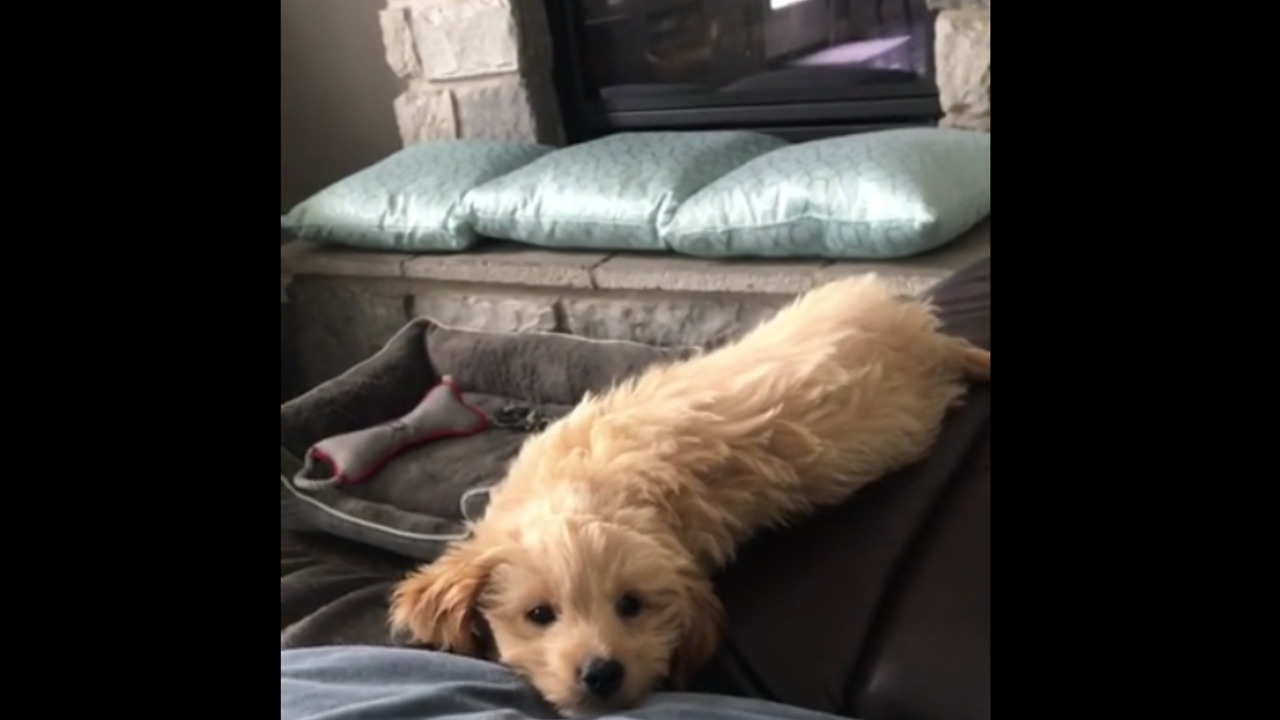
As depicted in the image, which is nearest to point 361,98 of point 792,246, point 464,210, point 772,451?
point 464,210

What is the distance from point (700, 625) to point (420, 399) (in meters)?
0.94

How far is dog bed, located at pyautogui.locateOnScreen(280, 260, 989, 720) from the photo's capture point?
0.81m

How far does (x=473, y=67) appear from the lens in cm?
252

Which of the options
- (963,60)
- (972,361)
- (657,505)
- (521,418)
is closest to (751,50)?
(963,60)

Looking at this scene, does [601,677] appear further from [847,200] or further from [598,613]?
[847,200]

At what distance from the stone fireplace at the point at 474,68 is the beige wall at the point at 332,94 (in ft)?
0.39

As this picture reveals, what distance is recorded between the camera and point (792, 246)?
1849 millimetres

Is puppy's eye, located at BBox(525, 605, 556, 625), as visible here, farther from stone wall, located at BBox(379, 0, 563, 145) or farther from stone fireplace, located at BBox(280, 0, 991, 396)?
stone wall, located at BBox(379, 0, 563, 145)

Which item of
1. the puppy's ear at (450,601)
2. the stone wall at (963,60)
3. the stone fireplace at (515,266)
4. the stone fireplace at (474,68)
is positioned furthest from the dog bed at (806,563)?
the stone fireplace at (474,68)
